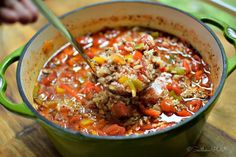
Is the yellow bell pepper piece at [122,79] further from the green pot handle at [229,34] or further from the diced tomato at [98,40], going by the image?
the diced tomato at [98,40]

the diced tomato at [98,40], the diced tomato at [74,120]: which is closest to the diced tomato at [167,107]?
the diced tomato at [74,120]

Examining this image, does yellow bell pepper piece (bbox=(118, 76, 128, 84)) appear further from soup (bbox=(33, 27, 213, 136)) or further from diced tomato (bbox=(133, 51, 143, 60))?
diced tomato (bbox=(133, 51, 143, 60))

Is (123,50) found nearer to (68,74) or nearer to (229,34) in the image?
(68,74)

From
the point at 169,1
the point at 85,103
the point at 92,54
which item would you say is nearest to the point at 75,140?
the point at 85,103

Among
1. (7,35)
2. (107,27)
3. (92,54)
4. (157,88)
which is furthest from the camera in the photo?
(7,35)

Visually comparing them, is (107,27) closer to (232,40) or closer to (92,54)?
(92,54)

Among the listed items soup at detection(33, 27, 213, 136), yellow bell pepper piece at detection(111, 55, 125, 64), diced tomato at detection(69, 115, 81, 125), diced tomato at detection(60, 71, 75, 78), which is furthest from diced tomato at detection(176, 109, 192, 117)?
diced tomato at detection(60, 71, 75, 78)
